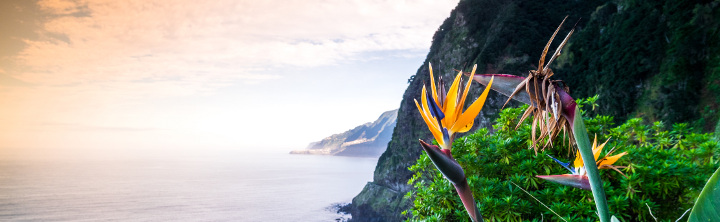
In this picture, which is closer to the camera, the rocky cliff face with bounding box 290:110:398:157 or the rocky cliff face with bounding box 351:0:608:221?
Answer: the rocky cliff face with bounding box 351:0:608:221

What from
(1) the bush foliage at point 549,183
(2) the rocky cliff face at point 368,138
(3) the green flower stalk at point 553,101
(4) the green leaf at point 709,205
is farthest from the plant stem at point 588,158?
(2) the rocky cliff face at point 368,138

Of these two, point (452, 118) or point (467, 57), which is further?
point (467, 57)

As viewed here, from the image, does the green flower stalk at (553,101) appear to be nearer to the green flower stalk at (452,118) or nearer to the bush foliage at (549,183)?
the green flower stalk at (452,118)

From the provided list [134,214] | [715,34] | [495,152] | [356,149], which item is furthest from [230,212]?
[356,149]

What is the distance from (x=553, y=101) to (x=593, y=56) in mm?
35027

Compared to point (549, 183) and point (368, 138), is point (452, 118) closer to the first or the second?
point (549, 183)

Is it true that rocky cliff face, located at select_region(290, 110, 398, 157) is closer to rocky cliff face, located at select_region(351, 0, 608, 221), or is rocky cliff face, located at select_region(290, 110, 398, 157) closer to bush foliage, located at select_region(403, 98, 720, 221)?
rocky cliff face, located at select_region(351, 0, 608, 221)

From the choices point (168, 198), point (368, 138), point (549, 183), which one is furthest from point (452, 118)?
point (368, 138)

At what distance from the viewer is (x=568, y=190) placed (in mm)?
3762

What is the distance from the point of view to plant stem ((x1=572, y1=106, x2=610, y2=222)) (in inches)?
24.0

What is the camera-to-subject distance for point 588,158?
629 millimetres

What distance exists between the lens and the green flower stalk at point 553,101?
629 millimetres

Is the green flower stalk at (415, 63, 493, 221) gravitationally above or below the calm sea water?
above

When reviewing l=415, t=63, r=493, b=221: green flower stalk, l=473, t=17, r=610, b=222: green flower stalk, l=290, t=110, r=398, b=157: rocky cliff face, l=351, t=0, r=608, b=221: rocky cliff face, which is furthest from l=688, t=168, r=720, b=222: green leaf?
l=290, t=110, r=398, b=157: rocky cliff face
